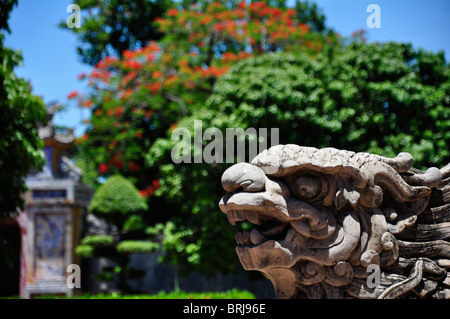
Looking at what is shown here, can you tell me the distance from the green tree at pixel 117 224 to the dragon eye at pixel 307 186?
917 cm

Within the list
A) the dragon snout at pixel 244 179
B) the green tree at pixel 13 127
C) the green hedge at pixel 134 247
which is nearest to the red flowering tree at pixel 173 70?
the green hedge at pixel 134 247

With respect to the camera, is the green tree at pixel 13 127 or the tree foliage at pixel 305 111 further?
the tree foliage at pixel 305 111

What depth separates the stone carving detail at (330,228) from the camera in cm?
342

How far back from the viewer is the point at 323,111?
9922mm

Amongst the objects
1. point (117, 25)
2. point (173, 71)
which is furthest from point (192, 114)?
point (117, 25)

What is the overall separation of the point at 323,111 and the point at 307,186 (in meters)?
6.72

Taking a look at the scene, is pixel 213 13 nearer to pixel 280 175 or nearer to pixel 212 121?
pixel 212 121

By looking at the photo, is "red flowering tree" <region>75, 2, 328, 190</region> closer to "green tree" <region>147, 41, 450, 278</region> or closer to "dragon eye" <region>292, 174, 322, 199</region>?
"green tree" <region>147, 41, 450, 278</region>

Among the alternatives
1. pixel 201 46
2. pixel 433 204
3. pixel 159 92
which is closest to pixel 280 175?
pixel 433 204

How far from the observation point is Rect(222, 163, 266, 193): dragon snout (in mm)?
3396

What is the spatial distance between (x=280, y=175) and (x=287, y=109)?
6.55m

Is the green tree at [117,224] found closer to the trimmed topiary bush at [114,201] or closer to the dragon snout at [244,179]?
the trimmed topiary bush at [114,201]

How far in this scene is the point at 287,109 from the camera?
389 inches

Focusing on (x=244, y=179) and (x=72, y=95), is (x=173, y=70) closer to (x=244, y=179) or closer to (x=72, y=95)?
(x=72, y=95)
